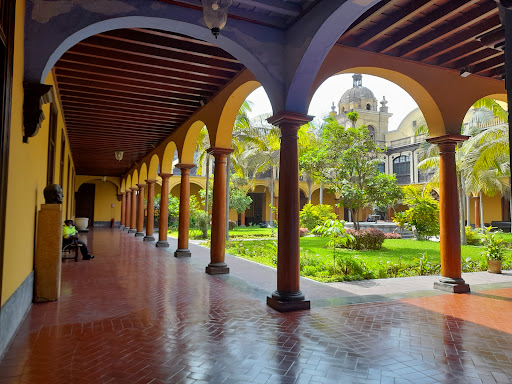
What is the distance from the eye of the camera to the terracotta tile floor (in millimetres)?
3537

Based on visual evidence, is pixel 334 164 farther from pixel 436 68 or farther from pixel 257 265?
pixel 436 68

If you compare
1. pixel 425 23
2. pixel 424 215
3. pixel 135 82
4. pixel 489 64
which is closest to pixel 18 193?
pixel 135 82

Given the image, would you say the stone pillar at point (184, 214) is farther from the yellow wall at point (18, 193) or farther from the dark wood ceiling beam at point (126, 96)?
the yellow wall at point (18, 193)

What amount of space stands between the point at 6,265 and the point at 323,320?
159 inches

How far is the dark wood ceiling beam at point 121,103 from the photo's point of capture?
9618mm

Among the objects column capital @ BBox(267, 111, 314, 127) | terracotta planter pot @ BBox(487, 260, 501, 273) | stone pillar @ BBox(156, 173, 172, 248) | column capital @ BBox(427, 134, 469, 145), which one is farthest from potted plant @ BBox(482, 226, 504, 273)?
stone pillar @ BBox(156, 173, 172, 248)

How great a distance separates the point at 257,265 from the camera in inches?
438

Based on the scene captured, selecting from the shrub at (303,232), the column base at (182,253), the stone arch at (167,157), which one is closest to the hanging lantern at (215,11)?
the column base at (182,253)

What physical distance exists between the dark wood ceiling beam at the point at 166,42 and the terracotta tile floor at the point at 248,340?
450 cm

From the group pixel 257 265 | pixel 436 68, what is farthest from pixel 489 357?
pixel 257 265

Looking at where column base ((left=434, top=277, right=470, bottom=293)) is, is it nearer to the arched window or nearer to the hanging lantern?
the hanging lantern

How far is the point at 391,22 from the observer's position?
6250 millimetres

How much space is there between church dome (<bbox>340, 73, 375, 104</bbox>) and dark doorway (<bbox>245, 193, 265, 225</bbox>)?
1857cm

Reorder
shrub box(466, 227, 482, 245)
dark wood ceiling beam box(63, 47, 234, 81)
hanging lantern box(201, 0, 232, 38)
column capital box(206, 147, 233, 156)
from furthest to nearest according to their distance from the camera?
shrub box(466, 227, 482, 245) < column capital box(206, 147, 233, 156) < dark wood ceiling beam box(63, 47, 234, 81) < hanging lantern box(201, 0, 232, 38)
